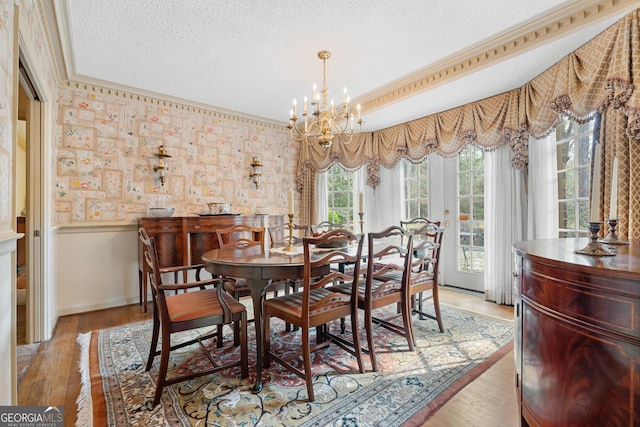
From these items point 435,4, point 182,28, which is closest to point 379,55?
point 435,4

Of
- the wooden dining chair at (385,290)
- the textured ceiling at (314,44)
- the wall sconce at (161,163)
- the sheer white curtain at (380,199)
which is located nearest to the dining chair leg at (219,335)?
the wooden dining chair at (385,290)

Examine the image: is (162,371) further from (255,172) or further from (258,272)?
(255,172)

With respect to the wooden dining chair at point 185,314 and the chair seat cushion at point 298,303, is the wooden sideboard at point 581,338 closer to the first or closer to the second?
the chair seat cushion at point 298,303

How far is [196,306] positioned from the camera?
1.86m

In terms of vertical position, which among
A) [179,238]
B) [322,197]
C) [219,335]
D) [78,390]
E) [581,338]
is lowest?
[78,390]

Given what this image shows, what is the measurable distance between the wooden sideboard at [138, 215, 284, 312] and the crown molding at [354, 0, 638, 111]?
2554 millimetres

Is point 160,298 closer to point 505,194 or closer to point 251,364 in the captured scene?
point 251,364

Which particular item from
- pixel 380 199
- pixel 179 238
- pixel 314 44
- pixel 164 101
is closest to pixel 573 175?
pixel 380 199

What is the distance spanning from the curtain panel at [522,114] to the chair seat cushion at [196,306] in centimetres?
276

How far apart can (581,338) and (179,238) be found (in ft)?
11.2

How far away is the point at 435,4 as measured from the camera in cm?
206

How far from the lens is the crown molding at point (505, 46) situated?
79.2 inches

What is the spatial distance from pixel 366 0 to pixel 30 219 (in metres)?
3.15

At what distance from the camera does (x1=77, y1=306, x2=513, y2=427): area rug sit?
155 cm
